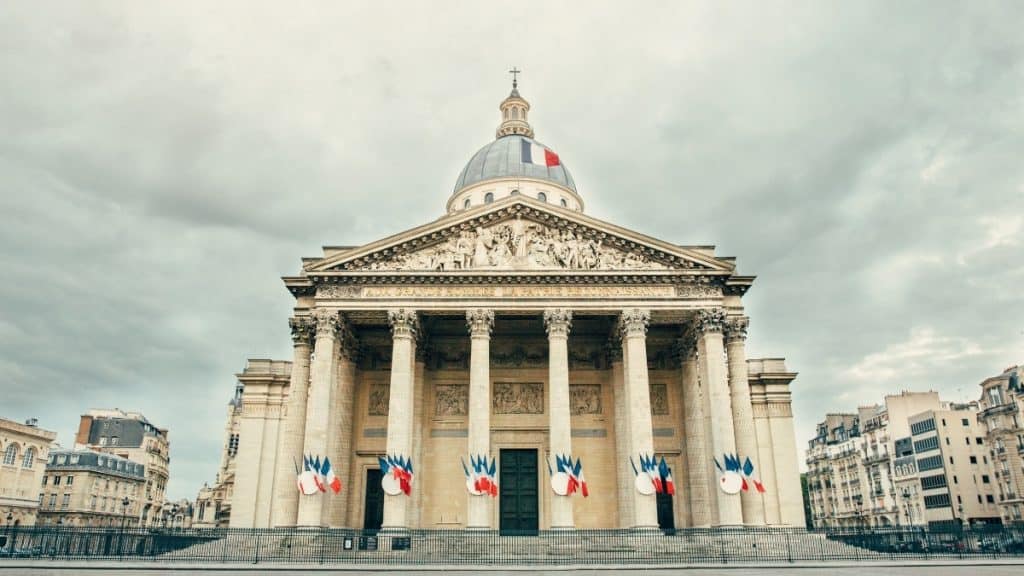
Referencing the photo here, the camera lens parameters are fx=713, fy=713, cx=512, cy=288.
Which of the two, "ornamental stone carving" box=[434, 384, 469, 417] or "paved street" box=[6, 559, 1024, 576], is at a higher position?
"ornamental stone carving" box=[434, 384, 469, 417]

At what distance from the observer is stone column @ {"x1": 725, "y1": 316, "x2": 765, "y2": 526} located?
26781 millimetres

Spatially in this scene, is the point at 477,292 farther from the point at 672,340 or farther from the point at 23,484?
the point at 23,484

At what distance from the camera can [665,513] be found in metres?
31.5

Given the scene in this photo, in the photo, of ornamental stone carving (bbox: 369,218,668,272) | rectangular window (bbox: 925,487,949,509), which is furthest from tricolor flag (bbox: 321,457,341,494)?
rectangular window (bbox: 925,487,949,509)

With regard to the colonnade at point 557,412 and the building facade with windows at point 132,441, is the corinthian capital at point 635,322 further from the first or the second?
the building facade with windows at point 132,441

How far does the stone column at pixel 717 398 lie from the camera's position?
26.0 meters

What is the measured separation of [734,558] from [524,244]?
13.9 m

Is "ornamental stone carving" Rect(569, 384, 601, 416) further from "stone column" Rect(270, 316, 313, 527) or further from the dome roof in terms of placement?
the dome roof

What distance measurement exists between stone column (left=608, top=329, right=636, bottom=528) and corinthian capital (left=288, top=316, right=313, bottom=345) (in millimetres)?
12823

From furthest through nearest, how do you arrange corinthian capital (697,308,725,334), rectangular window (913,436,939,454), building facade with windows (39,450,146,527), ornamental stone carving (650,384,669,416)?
1. building facade with windows (39,450,146,527)
2. rectangular window (913,436,939,454)
3. ornamental stone carving (650,384,669,416)
4. corinthian capital (697,308,725,334)

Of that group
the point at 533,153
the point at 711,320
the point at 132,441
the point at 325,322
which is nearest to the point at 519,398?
the point at 711,320

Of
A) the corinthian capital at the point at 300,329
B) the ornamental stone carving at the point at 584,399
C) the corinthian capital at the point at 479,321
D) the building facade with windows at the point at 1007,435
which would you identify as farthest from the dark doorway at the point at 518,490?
the building facade with windows at the point at 1007,435

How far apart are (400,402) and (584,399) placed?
9387mm

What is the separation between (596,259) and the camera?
29.0 meters
